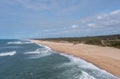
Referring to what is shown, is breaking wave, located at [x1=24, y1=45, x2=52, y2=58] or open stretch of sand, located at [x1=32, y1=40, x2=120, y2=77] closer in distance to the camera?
open stretch of sand, located at [x1=32, y1=40, x2=120, y2=77]

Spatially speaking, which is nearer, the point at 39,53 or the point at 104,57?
the point at 104,57

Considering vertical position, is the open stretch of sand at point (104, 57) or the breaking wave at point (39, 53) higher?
the open stretch of sand at point (104, 57)

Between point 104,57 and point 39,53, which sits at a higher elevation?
point 104,57

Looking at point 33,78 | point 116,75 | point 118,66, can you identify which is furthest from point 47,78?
point 118,66

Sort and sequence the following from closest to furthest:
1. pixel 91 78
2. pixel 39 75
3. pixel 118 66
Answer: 1. pixel 91 78
2. pixel 39 75
3. pixel 118 66

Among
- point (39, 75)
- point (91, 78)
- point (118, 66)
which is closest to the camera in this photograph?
point (91, 78)

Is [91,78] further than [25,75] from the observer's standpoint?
No

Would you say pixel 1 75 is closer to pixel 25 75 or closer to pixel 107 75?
pixel 25 75

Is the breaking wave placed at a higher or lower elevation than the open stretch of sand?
lower

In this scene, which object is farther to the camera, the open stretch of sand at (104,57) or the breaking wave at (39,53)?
the breaking wave at (39,53)
